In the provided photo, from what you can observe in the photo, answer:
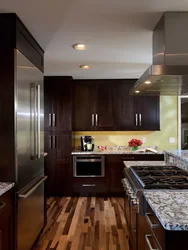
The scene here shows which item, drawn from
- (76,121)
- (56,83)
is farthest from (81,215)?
(56,83)

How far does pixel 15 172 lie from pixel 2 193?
35 cm

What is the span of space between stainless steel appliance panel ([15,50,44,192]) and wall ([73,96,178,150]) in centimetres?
275

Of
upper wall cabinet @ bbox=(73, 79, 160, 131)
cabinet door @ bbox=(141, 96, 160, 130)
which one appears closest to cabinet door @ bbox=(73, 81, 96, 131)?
upper wall cabinet @ bbox=(73, 79, 160, 131)

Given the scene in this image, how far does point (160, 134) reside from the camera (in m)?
5.78

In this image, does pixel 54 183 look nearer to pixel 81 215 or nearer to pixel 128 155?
pixel 81 215

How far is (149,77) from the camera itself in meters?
2.19

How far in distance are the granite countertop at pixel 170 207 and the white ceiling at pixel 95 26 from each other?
1.49 meters

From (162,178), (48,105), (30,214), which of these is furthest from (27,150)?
(48,105)

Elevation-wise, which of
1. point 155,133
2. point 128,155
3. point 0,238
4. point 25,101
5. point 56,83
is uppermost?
point 56,83

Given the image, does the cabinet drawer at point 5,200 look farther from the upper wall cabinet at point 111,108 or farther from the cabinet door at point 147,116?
the cabinet door at point 147,116

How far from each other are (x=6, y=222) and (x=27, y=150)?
2.50ft

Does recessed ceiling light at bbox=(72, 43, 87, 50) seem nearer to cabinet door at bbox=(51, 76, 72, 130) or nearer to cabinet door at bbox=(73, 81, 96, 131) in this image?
cabinet door at bbox=(51, 76, 72, 130)

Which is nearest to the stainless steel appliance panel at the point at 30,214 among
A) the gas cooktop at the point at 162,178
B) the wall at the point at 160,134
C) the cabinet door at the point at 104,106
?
the gas cooktop at the point at 162,178

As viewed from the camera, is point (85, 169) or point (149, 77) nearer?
point (149, 77)
